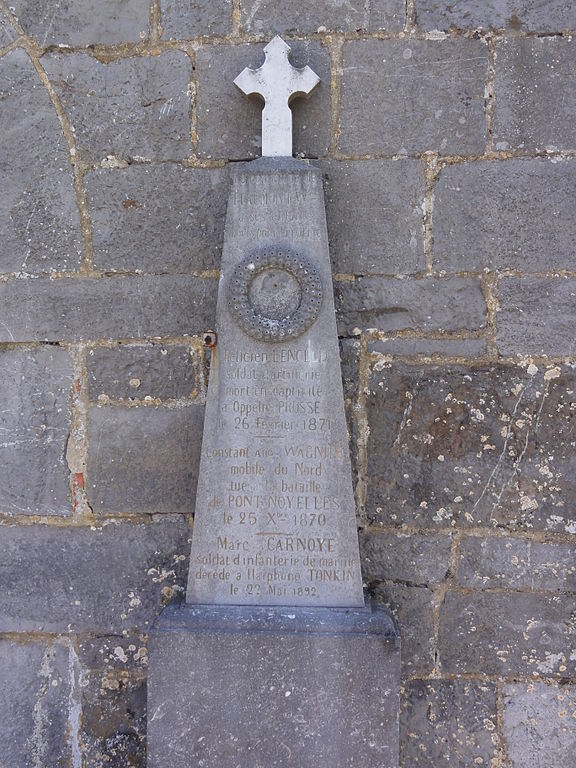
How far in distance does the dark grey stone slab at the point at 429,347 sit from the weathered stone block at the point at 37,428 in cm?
122

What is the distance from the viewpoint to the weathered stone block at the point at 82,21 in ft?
8.99

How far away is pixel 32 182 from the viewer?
2.79 meters

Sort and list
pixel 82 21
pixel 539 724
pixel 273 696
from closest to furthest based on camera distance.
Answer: pixel 273 696 < pixel 539 724 < pixel 82 21

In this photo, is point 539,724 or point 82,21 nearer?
point 539,724

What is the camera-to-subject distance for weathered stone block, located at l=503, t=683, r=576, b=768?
2.64m

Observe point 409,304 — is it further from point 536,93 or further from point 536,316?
point 536,93

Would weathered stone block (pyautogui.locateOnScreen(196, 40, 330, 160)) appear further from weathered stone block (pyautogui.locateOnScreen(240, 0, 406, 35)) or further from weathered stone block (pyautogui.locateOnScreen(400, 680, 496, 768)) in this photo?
weathered stone block (pyautogui.locateOnScreen(400, 680, 496, 768))

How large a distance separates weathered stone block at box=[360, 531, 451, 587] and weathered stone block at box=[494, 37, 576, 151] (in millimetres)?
1544

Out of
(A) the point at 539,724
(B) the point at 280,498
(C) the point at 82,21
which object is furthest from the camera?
(C) the point at 82,21

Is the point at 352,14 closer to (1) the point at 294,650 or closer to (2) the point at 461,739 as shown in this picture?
(1) the point at 294,650

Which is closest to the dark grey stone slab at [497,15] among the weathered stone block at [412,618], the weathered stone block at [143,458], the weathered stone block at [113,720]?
the weathered stone block at [143,458]

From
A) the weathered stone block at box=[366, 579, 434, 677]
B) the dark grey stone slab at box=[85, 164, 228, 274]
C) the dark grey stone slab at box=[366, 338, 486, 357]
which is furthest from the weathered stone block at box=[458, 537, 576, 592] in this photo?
the dark grey stone slab at box=[85, 164, 228, 274]

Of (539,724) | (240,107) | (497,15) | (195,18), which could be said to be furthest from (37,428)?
(497,15)

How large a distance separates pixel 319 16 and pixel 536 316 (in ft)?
4.61
